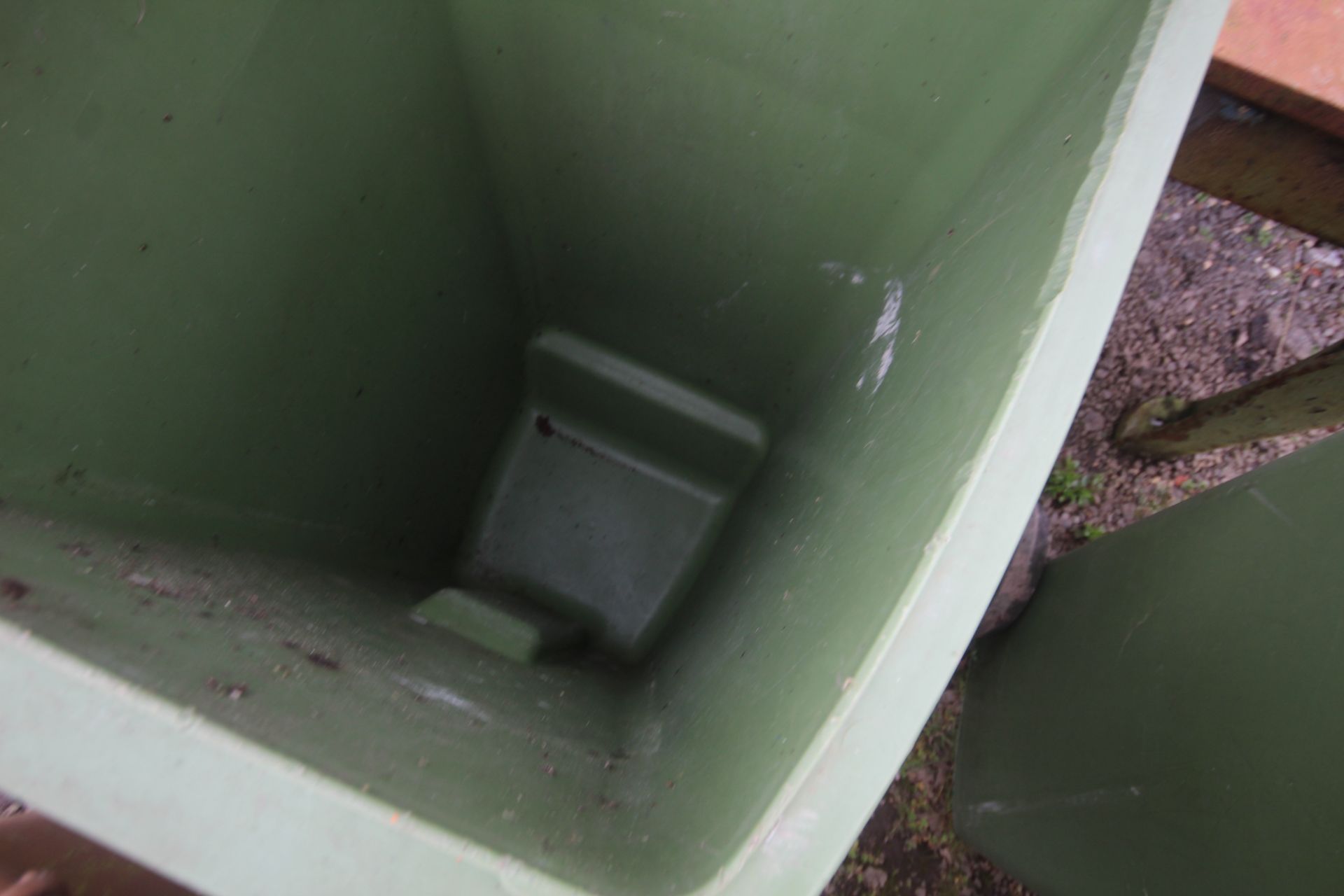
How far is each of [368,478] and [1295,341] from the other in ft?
5.44

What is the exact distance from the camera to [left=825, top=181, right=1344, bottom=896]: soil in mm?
1328

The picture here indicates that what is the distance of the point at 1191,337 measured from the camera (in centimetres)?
137

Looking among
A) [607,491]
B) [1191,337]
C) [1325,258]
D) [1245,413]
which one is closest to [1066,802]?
[1245,413]

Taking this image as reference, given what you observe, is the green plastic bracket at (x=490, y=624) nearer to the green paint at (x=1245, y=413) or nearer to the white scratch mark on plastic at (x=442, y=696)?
the white scratch mark on plastic at (x=442, y=696)

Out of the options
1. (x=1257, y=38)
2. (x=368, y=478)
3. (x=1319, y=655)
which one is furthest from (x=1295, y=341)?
(x=368, y=478)

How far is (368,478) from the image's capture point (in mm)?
931

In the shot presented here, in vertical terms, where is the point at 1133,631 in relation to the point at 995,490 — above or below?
below

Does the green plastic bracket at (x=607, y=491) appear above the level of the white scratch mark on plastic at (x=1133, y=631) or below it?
below

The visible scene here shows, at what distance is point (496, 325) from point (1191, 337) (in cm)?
128

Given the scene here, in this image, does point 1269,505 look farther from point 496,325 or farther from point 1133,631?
point 496,325

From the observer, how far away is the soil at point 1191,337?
1.33 m

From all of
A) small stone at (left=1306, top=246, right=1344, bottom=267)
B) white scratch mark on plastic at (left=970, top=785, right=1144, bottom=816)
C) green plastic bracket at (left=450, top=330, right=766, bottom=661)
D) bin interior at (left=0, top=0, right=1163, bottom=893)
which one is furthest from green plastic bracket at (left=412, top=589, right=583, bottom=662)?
small stone at (left=1306, top=246, right=1344, bottom=267)

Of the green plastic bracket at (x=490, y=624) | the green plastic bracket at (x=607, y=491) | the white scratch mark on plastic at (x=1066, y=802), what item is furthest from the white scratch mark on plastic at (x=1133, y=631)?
the green plastic bracket at (x=490, y=624)

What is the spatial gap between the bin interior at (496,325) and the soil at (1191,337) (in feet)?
2.23
